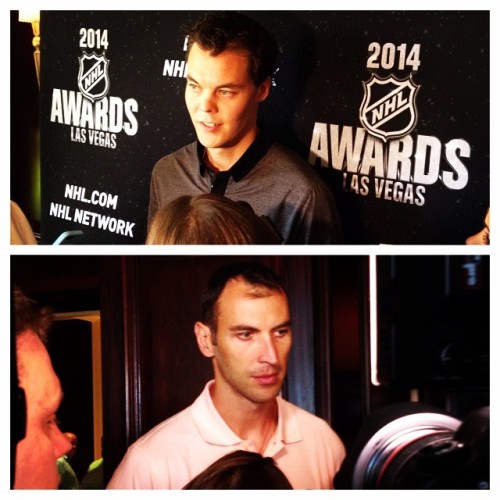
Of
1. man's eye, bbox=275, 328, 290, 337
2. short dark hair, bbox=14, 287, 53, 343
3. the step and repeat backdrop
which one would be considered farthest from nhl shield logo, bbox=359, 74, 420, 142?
short dark hair, bbox=14, 287, 53, 343

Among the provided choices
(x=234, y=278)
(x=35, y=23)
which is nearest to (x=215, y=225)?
(x=234, y=278)

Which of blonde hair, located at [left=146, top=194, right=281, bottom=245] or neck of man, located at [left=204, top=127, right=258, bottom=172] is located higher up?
neck of man, located at [left=204, top=127, right=258, bottom=172]

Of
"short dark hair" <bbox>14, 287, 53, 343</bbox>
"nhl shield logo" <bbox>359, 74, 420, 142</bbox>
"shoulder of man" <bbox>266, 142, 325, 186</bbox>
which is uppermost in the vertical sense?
"nhl shield logo" <bbox>359, 74, 420, 142</bbox>

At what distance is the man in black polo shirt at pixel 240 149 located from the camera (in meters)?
1.32

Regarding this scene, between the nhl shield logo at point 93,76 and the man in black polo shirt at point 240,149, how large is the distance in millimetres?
138

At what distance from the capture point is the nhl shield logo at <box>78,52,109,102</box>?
1378 mm

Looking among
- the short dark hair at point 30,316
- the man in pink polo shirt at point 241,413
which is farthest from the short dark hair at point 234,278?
the short dark hair at point 30,316

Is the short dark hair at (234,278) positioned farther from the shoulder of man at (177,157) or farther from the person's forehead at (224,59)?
the person's forehead at (224,59)

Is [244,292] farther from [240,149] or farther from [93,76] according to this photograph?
[93,76]

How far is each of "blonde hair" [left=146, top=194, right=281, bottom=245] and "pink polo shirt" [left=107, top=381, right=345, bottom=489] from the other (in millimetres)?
225

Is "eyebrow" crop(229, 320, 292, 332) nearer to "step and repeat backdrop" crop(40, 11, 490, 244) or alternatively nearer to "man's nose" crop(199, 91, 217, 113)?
"step and repeat backdrop" crop(40, 11, 490, 244)

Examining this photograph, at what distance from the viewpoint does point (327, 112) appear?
1.35 m
